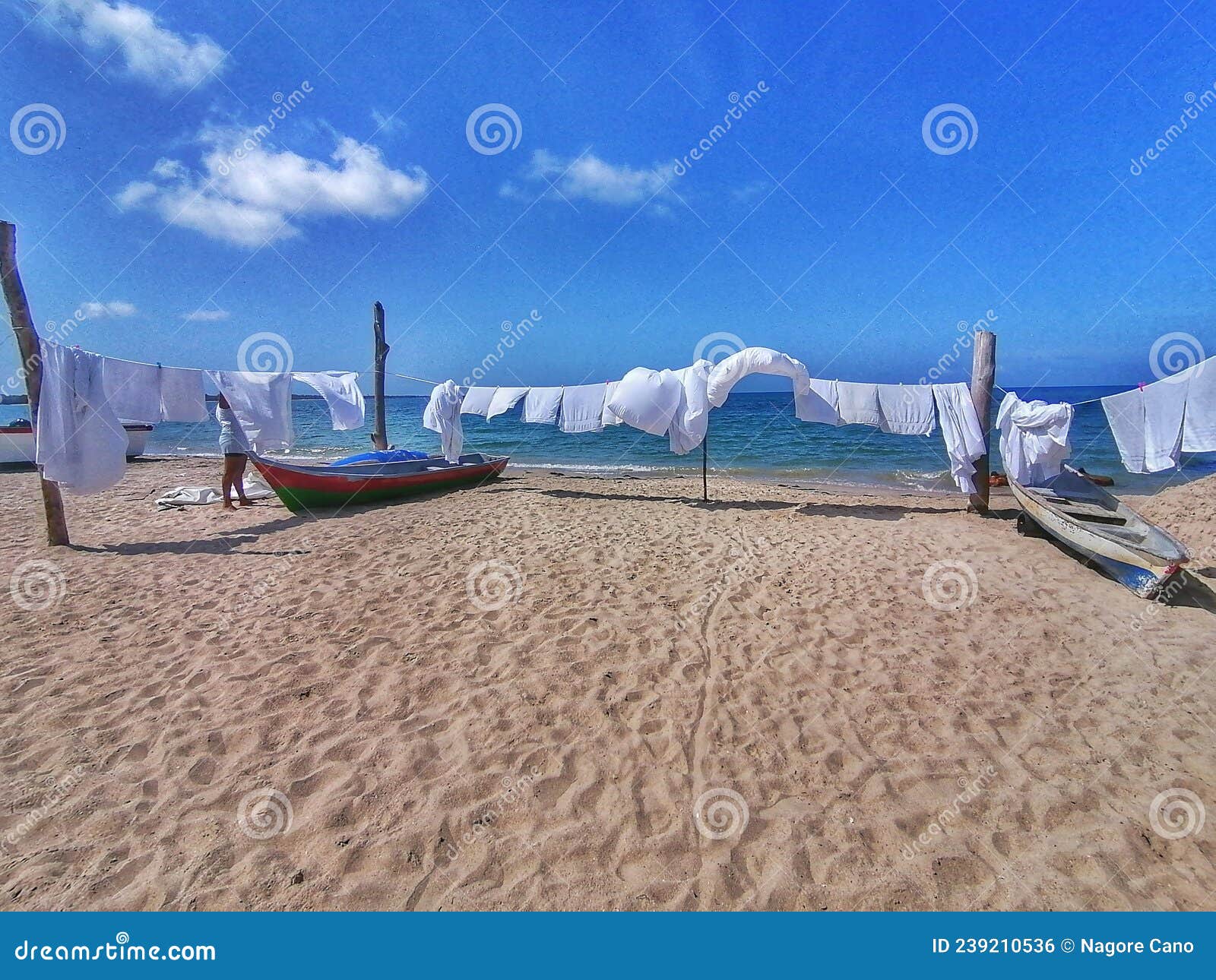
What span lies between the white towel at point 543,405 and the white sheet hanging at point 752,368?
373 cm

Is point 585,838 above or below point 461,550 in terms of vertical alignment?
below

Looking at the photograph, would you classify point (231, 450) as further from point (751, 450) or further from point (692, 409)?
point (751, 450)

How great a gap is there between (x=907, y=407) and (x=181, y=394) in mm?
11916

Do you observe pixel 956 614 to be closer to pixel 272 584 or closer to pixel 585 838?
pixel 585 838

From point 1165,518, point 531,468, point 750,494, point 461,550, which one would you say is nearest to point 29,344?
point 461,550

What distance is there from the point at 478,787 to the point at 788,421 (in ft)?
123

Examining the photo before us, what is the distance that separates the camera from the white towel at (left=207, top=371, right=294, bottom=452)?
841 centimetres

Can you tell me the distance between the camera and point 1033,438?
8.44 meters

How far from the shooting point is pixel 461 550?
22.7 feet

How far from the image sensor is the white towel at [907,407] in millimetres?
9430

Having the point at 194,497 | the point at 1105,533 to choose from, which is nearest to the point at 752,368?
the point at 1105,533

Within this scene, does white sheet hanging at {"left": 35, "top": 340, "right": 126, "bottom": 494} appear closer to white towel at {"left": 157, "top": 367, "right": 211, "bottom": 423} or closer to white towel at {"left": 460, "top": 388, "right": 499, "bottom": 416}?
white towel at {"left": 157, "top": 367, "right": 211, "bottom": 423}
